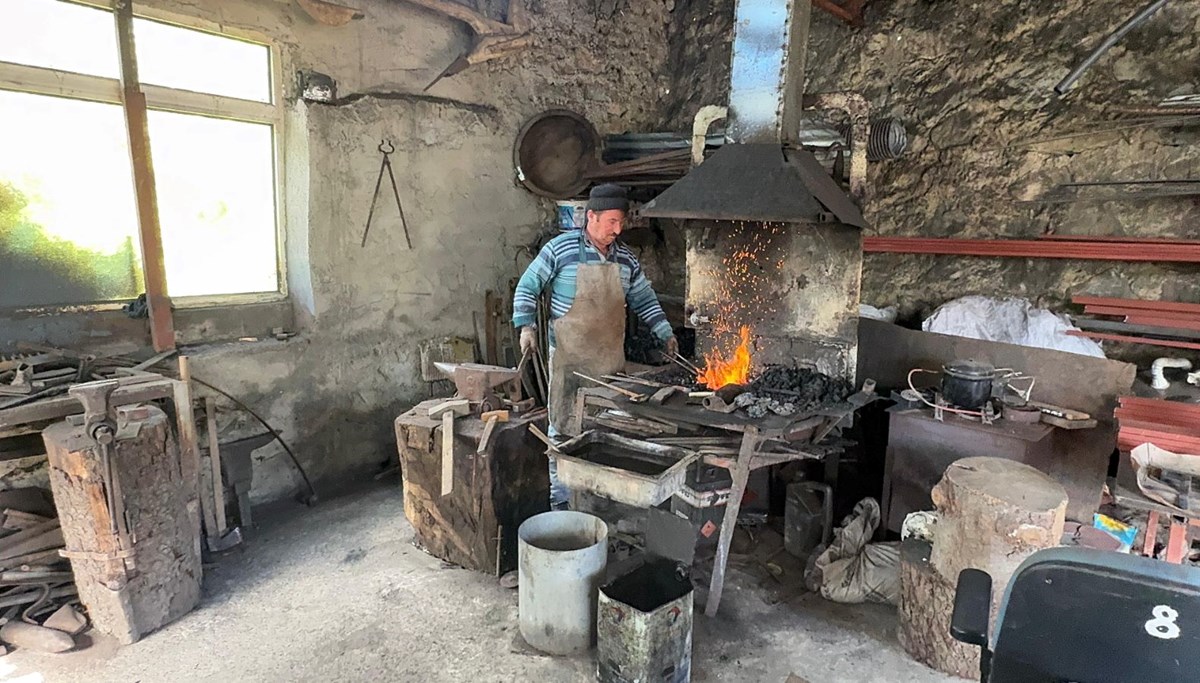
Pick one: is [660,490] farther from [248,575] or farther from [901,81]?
[901,81]

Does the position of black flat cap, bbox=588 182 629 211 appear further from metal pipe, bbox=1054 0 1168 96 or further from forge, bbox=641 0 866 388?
metal pipe, bbox=1054 0 1168 96

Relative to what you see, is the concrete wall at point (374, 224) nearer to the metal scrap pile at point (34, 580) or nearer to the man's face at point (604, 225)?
the metal scrap pile at point (34, 580)

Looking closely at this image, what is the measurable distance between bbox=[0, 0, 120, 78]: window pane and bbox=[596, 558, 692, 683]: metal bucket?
407 cm

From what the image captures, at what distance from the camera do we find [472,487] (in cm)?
367

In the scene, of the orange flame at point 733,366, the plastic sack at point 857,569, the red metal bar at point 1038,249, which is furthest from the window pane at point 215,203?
the red metal bar at point 1038,249

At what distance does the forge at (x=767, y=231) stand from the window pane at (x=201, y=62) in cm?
283

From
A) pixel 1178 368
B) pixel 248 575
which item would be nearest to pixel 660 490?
pixel 248 575

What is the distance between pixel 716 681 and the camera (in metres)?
2.89

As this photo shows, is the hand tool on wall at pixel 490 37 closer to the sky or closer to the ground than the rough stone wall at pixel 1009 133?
closer to the sky

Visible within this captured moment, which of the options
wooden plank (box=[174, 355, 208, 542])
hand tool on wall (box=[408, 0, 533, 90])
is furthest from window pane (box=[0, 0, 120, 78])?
hand tool on wall (box=[408, 0, 533, 90])

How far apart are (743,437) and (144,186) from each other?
381 centimetres

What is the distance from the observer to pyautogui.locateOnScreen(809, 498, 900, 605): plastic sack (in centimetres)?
347

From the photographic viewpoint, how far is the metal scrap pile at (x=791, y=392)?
3.42 meters

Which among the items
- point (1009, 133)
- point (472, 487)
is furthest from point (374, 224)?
point (1009, 133)
